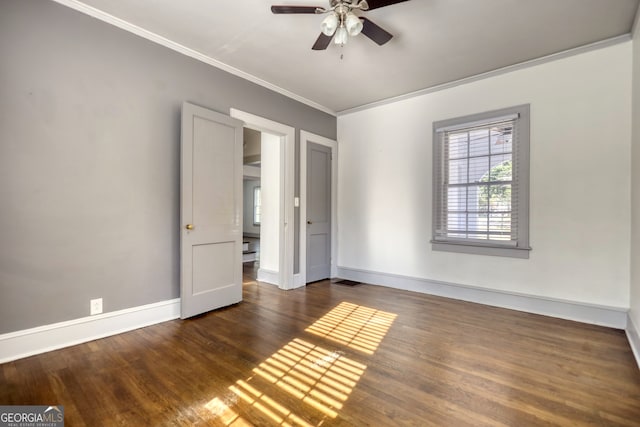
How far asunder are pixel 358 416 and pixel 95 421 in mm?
1420

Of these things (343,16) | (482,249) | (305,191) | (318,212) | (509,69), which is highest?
(509,69)

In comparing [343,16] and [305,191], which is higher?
[343,16]

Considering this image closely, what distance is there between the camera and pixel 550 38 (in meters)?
2.95

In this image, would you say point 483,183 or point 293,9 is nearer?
point 293,9

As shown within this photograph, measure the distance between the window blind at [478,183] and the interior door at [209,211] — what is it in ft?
8.70

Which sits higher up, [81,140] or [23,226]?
[81,140]

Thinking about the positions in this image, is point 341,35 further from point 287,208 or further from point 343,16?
point 287,208

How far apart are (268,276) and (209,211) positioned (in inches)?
72.2

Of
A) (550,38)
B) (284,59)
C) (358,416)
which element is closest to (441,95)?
(550,38)

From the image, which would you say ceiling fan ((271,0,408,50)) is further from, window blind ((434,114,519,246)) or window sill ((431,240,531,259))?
window sill ((431,240,531,259))

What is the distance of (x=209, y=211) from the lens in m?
3.30

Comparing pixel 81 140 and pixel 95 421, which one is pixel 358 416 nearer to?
pixel 95 421

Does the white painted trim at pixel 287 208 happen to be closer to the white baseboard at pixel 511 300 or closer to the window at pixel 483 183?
the white baseboard at pixel 511 300

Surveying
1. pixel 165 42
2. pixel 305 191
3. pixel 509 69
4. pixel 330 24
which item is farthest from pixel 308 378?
pixel 509 69
